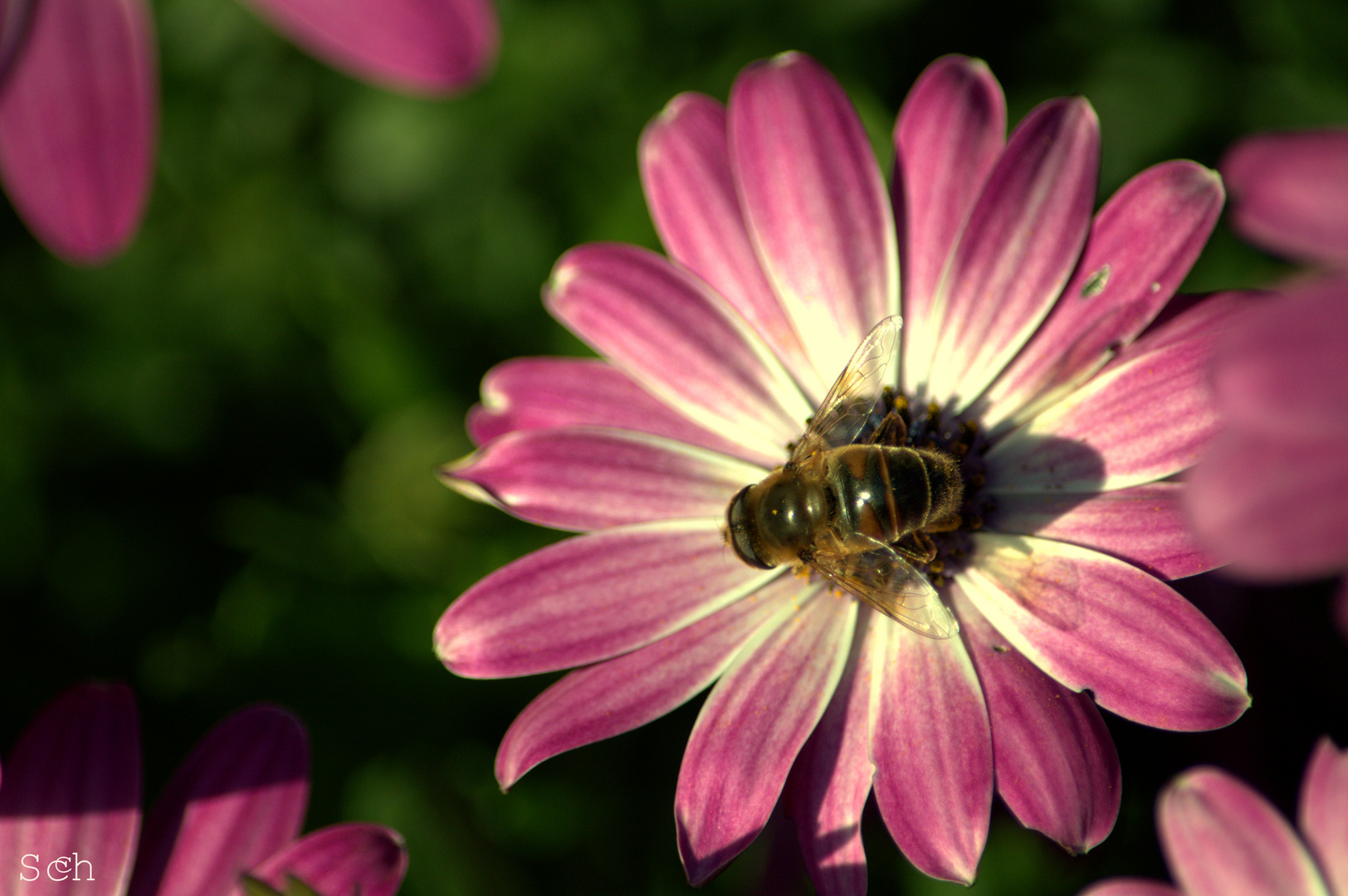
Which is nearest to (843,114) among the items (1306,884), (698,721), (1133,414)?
(1133,414)

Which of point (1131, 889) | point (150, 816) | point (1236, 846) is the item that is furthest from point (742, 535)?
point (150, 816)

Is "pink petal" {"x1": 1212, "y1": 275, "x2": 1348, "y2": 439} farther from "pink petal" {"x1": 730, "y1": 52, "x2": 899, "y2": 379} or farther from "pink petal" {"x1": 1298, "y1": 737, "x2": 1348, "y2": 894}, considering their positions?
"pink petal" {"x1": 730, "y1": 52, "x2": 899, "y2": 379}

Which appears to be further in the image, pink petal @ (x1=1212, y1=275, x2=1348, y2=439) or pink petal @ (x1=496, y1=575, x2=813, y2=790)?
pink petal @ (x1=496, y1=575, x2=813, y2=790)

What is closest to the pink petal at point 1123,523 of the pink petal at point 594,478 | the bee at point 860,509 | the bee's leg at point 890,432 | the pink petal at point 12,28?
the bee at point 860,509

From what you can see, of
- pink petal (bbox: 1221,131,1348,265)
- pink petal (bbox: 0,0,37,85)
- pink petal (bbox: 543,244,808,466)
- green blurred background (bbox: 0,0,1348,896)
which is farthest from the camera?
green blurred background (bbox: 0,0,1348,896)

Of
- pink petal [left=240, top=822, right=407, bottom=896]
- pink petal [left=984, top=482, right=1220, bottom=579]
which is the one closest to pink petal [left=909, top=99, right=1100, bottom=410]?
pink petal [left=984, top=482, right=1220, bottom=579]

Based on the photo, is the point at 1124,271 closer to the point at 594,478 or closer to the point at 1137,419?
the point at 1137,419

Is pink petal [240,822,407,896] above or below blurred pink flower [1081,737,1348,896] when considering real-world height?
below
